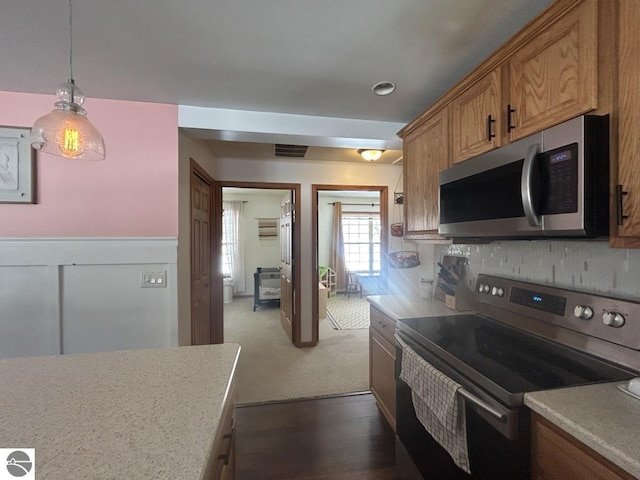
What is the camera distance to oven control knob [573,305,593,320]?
1117 mm

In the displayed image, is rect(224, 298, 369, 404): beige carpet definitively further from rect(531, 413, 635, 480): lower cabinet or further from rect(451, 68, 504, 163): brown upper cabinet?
rect(451, 68, 504, 163): brown upper cabinet

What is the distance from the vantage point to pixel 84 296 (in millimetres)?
1986

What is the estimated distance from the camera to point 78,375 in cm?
96

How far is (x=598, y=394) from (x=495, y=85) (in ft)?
4.13

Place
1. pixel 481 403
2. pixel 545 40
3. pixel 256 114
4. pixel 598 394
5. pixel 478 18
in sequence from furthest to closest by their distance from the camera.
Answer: pixel 256 114
pixel 478 18
pixel 545 40
pixel 481 403
pixel 598 394

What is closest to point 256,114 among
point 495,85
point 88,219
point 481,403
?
point 88,219

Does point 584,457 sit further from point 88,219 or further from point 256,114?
point 88,219

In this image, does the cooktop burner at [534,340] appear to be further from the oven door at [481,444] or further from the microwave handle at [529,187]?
the microwave handle at [529,187]

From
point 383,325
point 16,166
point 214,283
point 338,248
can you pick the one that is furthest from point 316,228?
point 338,248

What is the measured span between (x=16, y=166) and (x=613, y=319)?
325cm

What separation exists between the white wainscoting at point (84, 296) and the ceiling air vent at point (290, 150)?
57.9 inches

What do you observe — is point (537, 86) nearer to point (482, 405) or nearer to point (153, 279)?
point (482, 405)

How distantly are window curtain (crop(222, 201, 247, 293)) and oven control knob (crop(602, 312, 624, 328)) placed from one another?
5.89 metres

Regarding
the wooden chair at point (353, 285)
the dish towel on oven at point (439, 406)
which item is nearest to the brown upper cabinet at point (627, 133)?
the dish towel on oven at point (439, 406)
